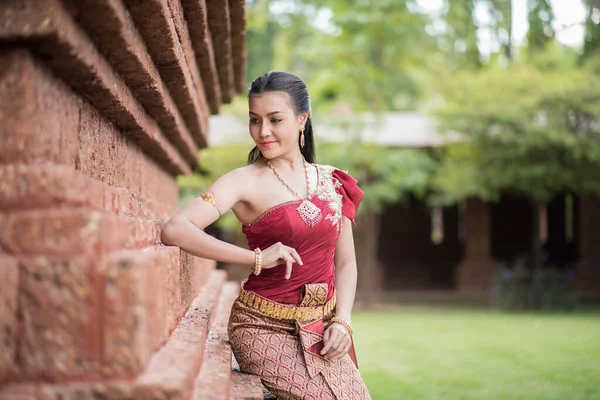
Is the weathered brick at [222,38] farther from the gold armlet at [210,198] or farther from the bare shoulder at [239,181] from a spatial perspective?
the gold armlet at [210,198]

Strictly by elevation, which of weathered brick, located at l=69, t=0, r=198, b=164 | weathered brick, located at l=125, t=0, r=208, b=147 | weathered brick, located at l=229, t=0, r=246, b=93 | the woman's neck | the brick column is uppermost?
weathered brick, located at l=229, t=0, r=246, b=93

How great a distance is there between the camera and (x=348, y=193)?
8.02 ft

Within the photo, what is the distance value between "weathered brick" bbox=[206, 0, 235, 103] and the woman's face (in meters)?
0.36

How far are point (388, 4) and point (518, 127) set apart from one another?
3.12 meters

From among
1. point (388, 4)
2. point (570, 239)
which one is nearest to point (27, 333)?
A: point (388, 4)

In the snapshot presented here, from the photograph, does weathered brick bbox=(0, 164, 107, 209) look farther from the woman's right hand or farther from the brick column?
the brick column

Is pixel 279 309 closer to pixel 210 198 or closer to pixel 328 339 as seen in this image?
pixel 328 339

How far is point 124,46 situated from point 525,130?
425 inches

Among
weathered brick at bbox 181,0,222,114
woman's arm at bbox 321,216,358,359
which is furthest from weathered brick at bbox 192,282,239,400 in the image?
weathered brick at bbox 181,0,222,114

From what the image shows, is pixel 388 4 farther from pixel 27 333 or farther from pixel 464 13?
pixel 27 333

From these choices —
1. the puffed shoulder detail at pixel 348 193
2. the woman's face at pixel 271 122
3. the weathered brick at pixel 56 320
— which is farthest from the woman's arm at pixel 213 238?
the weathered brick at pixel 56 320

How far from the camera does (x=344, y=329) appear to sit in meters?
2.19

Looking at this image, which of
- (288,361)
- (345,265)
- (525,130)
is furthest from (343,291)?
(525,130)

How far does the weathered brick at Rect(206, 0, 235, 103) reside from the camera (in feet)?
7.80
